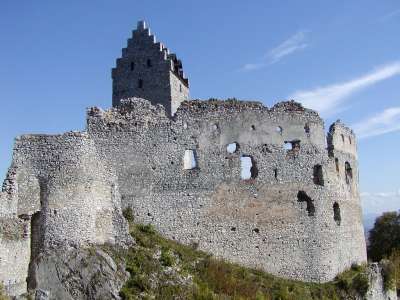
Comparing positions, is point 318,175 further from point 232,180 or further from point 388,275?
point 388,275

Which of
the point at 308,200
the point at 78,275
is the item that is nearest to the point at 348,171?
the point at 308,200

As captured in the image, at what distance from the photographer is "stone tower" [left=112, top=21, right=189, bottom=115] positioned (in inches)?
1258

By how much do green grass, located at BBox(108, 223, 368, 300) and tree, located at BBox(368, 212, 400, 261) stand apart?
39.4 feet

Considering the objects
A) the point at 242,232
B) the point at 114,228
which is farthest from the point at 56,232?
the point at 242,232

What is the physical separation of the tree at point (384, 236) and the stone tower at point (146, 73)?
57.9 ft

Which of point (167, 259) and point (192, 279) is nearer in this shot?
point (192, 279)

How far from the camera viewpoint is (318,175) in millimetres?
29078

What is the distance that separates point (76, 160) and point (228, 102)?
8567 millimetres

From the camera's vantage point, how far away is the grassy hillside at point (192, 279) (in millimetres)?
21875

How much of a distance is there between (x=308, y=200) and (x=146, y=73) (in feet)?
37.7

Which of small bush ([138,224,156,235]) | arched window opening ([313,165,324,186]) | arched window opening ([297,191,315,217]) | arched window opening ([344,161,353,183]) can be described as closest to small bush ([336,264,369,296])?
arched window opening ([297,191,315,217])

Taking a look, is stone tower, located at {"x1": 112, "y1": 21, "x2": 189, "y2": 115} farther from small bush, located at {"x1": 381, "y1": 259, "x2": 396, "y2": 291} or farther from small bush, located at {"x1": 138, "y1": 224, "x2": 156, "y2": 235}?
small bush, located at {"x1": 381, "y1": 259, "x2": 396, "y2": 291}

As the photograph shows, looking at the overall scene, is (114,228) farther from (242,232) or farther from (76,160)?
(242,232)

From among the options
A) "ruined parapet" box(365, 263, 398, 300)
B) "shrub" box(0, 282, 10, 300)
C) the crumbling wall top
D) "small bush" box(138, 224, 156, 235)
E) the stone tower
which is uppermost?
the stone tower
